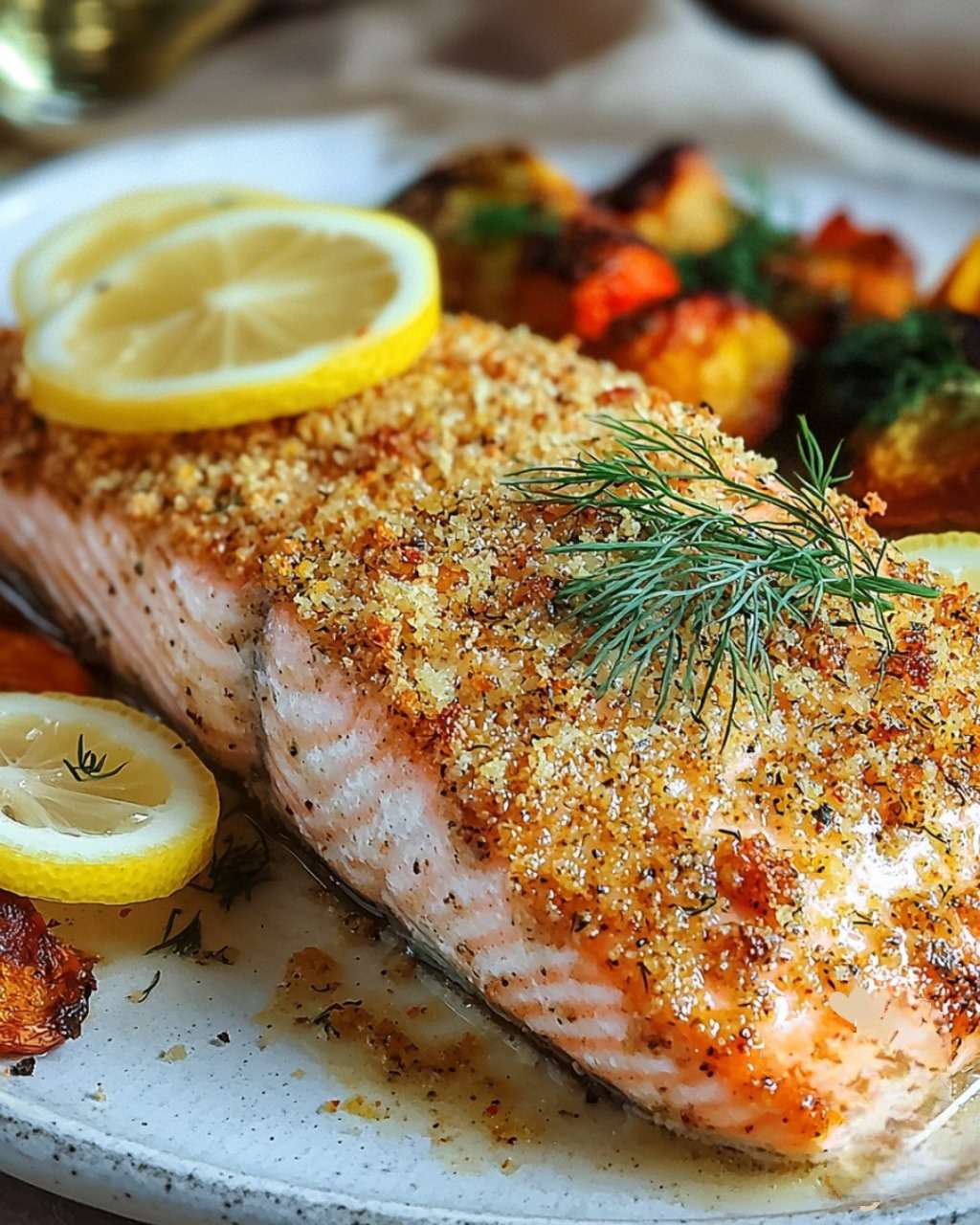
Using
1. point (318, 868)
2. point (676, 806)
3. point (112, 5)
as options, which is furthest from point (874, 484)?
point (112, 5)

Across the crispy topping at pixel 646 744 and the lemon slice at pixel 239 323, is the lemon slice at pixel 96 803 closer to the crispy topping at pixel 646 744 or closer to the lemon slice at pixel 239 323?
the crispy topping at pixel 646 744

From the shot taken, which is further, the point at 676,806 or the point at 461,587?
the point at 461,587

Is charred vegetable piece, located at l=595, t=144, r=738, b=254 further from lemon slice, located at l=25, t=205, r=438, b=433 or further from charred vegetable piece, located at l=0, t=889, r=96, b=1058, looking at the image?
charred vegetable piece, located at l=0, t=889, r=96, b=1058

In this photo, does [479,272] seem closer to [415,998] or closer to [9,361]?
[9,361]

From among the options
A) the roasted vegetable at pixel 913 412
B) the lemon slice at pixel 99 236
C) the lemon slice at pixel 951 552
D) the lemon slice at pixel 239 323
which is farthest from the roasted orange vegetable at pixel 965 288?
the lemon slice at pixel 99 236

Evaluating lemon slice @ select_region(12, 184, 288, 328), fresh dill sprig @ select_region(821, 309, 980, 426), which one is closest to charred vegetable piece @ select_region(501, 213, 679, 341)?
fresh dill sprig @ select_region(821, 309, 980, 426)

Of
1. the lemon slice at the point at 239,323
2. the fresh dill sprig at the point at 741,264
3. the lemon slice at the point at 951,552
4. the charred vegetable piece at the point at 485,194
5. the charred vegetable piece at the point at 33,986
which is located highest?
the lemon slice at the point at 239,323

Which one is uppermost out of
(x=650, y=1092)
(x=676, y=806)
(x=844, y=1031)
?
(x=676, y=806)
